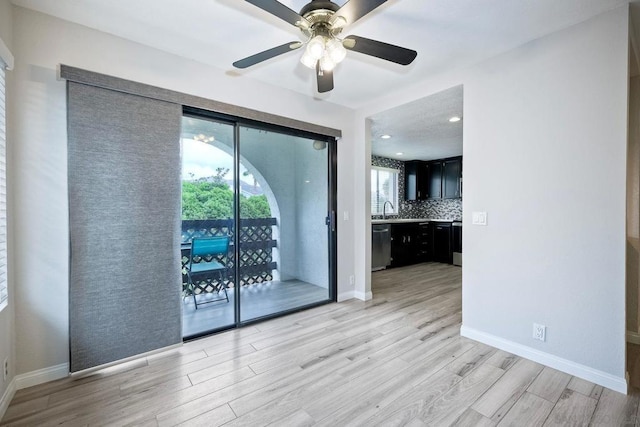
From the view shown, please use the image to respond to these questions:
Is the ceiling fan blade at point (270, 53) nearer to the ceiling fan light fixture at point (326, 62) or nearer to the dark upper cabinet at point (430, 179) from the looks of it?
the ceiling fan light fixture at point (326, 62)

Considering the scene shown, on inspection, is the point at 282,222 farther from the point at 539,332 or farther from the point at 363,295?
the point at 539,332

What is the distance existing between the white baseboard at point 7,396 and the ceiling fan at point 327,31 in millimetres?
2550

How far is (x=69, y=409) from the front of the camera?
5.55 feet

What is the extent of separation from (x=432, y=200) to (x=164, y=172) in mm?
6157

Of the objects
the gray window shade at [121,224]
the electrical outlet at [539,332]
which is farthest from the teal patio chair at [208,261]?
the electrical outlet at [539,332]

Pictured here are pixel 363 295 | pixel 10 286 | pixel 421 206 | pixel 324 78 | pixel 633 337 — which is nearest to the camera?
pixel 10 286

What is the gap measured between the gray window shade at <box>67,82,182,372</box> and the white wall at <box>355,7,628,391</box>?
270cm

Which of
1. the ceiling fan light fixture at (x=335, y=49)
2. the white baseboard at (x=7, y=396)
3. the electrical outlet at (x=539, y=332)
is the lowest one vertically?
the white baseboard at (x=7, y=396)

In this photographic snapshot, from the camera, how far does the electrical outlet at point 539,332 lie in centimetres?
216

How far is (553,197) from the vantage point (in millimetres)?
2115

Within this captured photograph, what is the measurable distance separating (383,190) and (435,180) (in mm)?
1245

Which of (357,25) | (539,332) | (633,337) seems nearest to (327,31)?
(357,25)

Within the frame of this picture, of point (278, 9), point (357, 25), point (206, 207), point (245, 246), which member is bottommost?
point (245, 246)

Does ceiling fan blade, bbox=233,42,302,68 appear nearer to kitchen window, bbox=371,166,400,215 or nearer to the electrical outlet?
the electrical outlet
